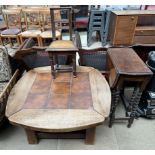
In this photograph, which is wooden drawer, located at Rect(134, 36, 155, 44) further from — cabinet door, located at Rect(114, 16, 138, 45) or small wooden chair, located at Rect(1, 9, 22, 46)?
small wooden chair, located at Rect(1, 9, 22, 46)

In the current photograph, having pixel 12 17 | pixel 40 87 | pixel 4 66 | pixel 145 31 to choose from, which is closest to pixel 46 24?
pixel 12 17

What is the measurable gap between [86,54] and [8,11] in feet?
9.73

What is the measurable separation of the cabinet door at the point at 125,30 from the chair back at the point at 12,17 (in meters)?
2.46

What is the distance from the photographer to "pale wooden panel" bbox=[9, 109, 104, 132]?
1.33 m

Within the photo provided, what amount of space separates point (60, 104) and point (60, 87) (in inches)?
10.4

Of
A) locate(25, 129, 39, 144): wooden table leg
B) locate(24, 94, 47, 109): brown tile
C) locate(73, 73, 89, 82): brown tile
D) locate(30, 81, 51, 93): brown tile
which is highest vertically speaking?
locate(73, 73, 89, 82): brown tile

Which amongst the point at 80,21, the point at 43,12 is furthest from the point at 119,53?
the point at 80,21

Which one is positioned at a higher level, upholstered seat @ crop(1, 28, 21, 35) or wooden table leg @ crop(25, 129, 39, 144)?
upholstered seat @ crop(1, 28, 21, 35)

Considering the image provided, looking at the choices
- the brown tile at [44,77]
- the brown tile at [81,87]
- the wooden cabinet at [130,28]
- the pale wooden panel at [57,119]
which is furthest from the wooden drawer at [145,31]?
the pale wooden panel at [57,119]

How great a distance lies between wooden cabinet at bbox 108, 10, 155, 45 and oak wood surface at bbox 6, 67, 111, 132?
1.76m

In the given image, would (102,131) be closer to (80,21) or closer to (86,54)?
(86,54)

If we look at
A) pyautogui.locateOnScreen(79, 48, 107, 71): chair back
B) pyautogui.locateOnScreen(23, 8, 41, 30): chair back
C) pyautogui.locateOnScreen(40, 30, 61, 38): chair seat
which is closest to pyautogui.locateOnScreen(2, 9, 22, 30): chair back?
pyautogui.locateOnScreen(23, 8, 41, 30): chair back

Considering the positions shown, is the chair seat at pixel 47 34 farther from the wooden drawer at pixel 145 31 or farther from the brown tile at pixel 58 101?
the brown tile at pixel 58 101

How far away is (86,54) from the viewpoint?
2223 millimetres
